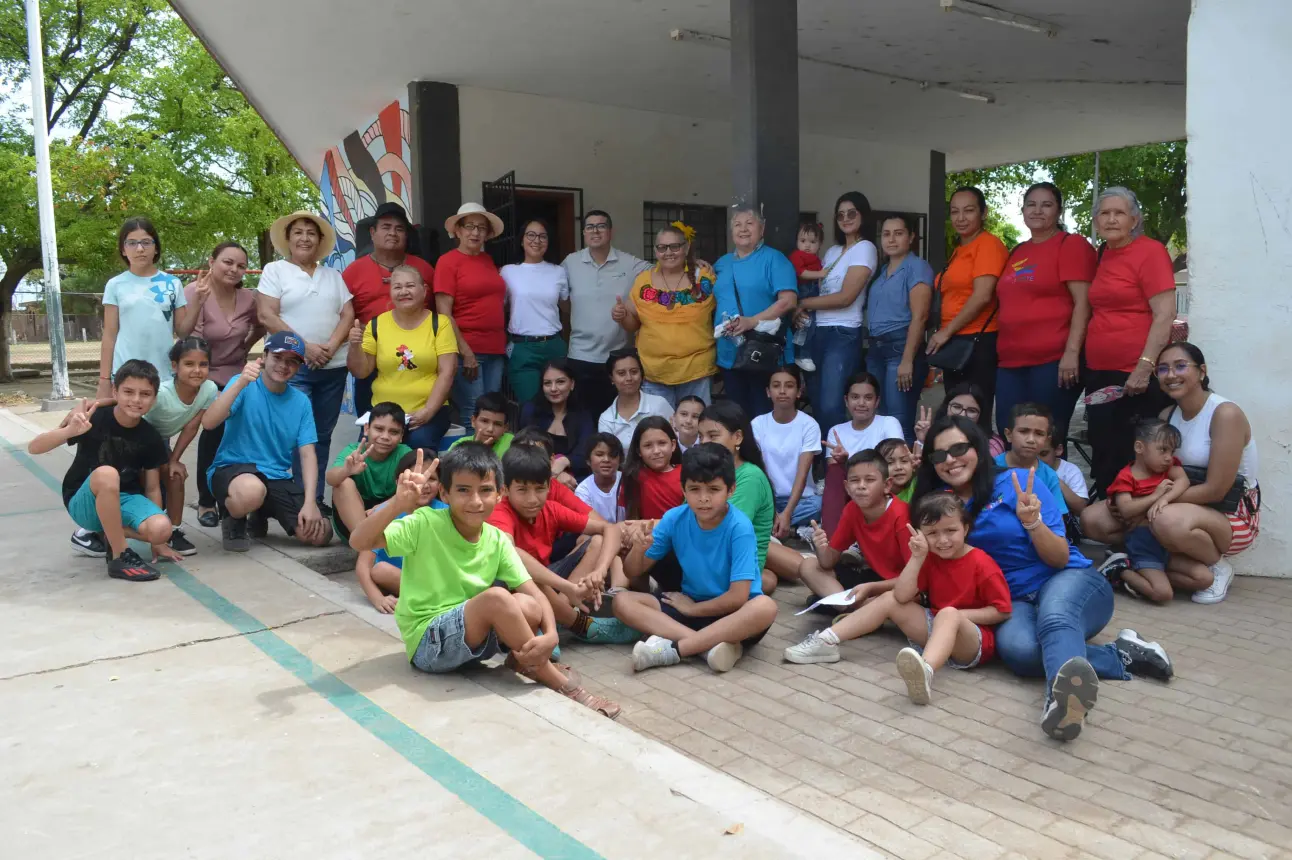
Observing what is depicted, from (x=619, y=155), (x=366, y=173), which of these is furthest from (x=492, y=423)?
(x=366, y=173)

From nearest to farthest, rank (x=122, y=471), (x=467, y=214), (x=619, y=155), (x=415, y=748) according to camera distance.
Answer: (x=415, y=748)
(x=122, y=471)
(x=467, y=214)
(x=619, y=155)

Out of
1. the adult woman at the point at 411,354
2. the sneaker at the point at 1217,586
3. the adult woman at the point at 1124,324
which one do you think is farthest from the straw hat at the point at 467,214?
the sneaker at the point at 1217,586

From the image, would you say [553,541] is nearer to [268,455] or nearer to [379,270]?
[268,455]

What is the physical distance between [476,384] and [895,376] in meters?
2.67

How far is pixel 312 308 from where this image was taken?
6.11 meters

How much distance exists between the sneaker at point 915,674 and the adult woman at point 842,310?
9.16ft

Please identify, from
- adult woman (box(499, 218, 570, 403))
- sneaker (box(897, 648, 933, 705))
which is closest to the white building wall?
adult woman (box(499, 218, 570, 403))

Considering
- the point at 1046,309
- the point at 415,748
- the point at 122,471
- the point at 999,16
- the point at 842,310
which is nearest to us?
the point at 415,748

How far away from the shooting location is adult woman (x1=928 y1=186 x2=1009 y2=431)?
569 centimetres

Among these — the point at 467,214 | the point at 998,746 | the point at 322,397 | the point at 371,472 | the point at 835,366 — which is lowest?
the point at 998,746

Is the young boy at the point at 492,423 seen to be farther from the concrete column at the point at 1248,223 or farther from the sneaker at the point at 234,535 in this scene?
the concrete column at the point at 1248,223

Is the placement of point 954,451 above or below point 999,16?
below

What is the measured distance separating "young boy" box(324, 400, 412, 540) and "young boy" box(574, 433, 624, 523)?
3.29ft

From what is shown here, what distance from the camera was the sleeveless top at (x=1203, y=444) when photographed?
4707mm
